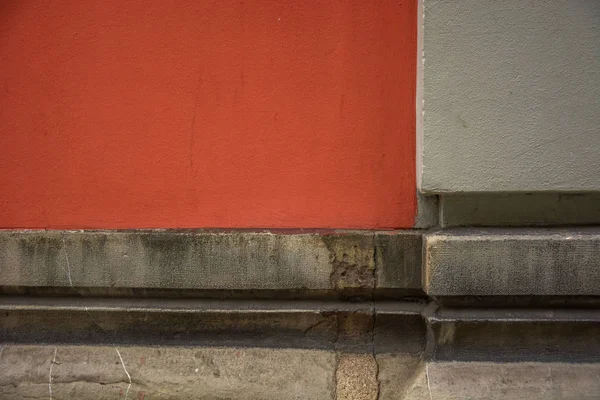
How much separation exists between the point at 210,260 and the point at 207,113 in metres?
0.64

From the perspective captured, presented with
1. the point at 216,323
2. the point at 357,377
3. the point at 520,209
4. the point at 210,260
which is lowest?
the point at 357,377

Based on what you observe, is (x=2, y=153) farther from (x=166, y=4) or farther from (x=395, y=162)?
(x=395, y=162)

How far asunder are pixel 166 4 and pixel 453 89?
129cm

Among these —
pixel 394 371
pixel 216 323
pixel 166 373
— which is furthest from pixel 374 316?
pixel 166 373

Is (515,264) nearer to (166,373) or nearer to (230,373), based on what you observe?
(230,373)

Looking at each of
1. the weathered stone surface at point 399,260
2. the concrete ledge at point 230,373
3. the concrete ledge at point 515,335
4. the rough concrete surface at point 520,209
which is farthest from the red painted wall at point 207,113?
the concrete ledge at point 230,373

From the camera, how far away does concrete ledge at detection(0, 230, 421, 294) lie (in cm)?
219

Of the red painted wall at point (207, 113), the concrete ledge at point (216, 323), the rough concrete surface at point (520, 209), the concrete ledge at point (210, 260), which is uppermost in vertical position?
the red painted wall at point (207, 113)

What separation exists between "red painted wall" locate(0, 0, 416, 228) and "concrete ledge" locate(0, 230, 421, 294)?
0.09 metres

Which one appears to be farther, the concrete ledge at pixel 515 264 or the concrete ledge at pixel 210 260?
the concrete ledge at pixel 210 260

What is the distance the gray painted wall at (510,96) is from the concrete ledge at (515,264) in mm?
195

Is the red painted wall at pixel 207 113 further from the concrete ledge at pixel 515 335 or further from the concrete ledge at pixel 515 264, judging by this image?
the concrete ledge at pixel 515 335

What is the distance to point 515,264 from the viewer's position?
2041 millimetres

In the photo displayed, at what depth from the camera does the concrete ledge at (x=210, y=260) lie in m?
2.19
